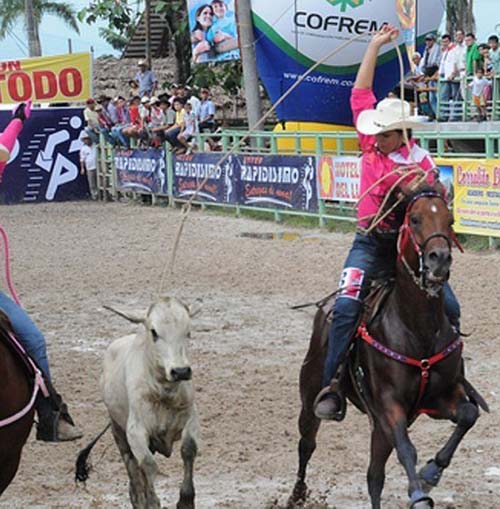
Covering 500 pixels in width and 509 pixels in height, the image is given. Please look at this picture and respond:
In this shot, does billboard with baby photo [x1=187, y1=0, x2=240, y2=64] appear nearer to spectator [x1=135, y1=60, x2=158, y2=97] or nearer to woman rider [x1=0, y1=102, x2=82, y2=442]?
spectator [x1=135, y1=60, x2=158, y2=97]

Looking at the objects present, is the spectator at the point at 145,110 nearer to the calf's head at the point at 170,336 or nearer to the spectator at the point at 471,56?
the spectator at the point at 471,56

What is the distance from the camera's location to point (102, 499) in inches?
267

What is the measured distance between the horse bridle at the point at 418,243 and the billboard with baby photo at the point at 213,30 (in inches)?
793

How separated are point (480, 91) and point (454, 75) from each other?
1030 mm

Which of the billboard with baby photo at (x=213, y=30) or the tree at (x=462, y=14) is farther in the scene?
the tree at (x=462, y=14)

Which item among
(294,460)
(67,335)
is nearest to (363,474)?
(294,460)

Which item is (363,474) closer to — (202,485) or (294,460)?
(294,460)

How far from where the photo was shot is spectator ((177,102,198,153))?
23000 mm

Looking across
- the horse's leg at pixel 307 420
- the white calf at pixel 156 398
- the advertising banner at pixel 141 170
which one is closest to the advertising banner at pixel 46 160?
the advertising banner at pixel 141 170

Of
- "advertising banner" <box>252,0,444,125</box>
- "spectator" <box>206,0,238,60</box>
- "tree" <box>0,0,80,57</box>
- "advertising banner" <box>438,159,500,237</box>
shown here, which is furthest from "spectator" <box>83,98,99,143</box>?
"tree" <box>0,0,80,57</box>

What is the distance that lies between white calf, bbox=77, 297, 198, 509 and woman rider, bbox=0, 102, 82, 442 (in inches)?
14.6

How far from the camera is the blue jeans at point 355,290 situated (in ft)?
20.0

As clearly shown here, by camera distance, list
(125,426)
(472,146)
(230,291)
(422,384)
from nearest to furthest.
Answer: (422,384), (125,426), (230,291), (472,146)

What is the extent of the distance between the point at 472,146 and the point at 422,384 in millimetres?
14677
